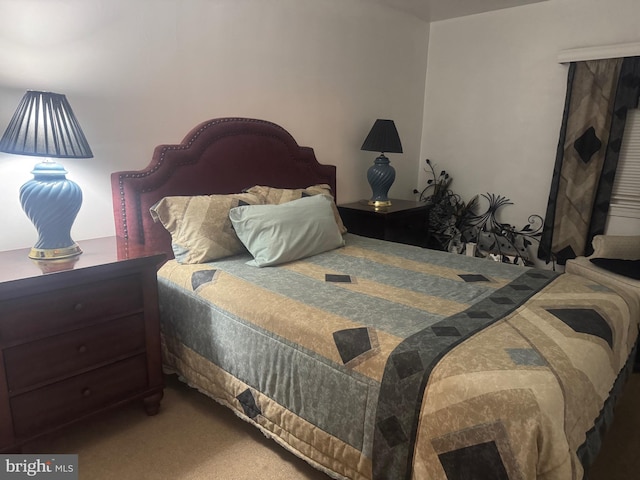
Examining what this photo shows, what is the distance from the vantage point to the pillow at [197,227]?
2115mm

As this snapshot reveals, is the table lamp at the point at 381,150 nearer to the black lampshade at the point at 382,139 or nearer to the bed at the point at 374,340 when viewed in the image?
the black lampshade at the point at 382,139

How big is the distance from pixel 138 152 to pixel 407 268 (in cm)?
151

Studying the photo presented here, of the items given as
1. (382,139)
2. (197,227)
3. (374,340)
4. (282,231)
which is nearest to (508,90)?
(382,139)

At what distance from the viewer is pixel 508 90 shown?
3.51m

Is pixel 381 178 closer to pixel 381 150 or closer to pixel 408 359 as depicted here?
pixel 381 150

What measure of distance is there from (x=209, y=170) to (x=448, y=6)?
2429 millimetres

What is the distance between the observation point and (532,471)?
3.39 feet

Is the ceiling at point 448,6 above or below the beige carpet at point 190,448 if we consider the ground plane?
above

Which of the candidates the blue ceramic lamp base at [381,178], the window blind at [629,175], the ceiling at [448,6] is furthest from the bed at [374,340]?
the ceiling at [448,6]

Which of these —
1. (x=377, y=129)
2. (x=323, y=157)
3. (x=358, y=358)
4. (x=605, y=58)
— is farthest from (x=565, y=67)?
(x=358, y=358)

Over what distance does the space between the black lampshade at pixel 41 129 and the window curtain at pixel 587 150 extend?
326 cm

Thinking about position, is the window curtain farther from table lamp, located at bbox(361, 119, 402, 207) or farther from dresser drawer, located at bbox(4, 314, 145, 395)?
dresser drawer, located at bbox(4, 314, 145, 395)

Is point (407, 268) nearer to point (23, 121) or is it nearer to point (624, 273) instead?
point (624, 273)

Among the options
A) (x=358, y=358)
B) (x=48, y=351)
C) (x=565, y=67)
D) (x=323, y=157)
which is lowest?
(x=48, y=351)
